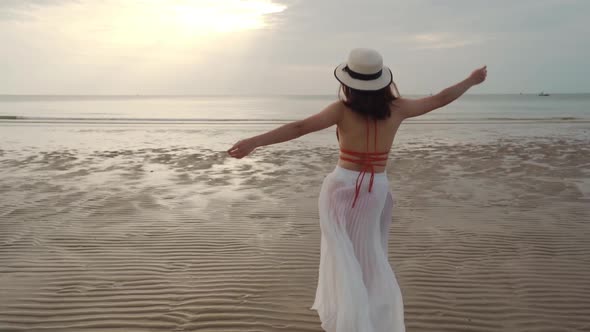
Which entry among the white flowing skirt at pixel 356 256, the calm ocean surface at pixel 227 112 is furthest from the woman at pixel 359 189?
the calm ocean surface at pixel 227 112

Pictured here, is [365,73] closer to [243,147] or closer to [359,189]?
[359,189]

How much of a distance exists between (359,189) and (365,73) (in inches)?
30.1

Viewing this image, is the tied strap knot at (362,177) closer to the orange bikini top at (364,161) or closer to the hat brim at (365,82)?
the orange bikini top at (364,161)

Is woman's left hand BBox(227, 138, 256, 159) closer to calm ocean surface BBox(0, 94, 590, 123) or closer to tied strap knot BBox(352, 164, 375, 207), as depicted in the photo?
tied strap knot BBox(352, 164, 375, 207)

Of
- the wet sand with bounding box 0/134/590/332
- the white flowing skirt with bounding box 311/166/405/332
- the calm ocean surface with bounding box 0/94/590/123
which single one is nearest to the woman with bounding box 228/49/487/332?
the white flowing skirt with bounding box 311/166/405/332

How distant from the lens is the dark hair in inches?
123

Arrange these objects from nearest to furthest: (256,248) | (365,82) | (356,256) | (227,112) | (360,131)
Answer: (365,82) < (360,131) < (356,256) < (256,248) < (227,112)

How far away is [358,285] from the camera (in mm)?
3256

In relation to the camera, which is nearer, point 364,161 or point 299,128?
point 299,128

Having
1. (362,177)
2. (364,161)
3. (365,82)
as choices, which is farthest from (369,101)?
(362,177)

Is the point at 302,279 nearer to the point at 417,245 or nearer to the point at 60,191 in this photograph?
the point at 417,245

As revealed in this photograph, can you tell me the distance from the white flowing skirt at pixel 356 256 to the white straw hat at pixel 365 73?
1.97ft

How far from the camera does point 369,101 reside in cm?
313

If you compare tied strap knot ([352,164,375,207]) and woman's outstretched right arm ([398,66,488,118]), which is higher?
woman's outstretched right arm ([398,66,488,118])
